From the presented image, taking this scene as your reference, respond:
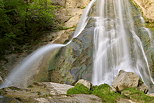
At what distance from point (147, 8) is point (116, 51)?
8.86 m

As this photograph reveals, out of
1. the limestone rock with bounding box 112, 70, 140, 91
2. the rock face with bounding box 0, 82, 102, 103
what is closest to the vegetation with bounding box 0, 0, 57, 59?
the rock face with bounding box 0, 82, 102, 103

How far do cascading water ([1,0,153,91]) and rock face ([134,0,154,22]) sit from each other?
3.73 m

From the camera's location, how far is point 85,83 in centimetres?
796

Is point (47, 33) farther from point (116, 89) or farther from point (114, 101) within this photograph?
point (114, 101)

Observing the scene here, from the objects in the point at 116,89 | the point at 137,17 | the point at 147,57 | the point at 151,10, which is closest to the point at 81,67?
the point at 116,89

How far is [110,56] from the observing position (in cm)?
1192

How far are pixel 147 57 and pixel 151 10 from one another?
8.04 m

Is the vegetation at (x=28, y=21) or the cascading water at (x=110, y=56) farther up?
the vegetation at (x=28, y=21)

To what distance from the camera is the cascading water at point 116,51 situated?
11.1 metres

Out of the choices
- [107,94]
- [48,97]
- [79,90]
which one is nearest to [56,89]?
[79,90]

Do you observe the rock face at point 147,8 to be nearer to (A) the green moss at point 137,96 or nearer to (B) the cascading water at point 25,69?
(B) the cascading water at point 25,69

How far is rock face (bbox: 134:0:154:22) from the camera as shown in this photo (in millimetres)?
17875

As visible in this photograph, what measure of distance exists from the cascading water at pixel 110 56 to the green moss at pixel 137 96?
313 centimetres

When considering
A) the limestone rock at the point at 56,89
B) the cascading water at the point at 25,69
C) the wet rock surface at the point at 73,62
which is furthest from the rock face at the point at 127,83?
the cascading water at the point at 25,69
